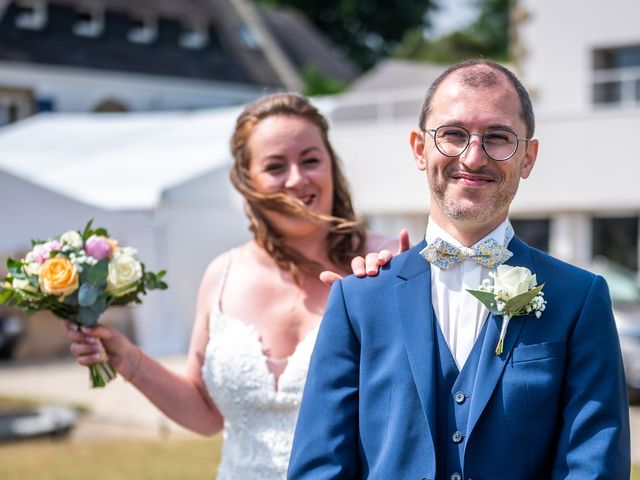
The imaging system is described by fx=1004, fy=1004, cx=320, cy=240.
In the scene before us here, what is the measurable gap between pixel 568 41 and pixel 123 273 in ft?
59.2

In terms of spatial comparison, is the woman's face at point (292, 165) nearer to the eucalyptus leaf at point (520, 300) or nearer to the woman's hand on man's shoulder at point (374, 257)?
the woman's hand on man's shoulder at point (374, 257)

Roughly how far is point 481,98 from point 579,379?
69 centimetres

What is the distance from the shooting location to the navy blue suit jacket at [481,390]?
226 centimetres

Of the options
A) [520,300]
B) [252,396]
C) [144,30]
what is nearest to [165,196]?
[252,396]

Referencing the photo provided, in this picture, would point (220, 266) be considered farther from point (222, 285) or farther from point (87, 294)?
point (87, 294)

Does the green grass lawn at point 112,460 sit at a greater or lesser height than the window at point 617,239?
lesser

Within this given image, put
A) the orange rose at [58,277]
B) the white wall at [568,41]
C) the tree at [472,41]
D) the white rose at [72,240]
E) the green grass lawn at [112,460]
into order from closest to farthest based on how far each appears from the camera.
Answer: the orange rose at [58,277] → the white rose at [72,240] → the green grass lawn at [112,460] → the white wall at [568,41] → the tree at [472,41]

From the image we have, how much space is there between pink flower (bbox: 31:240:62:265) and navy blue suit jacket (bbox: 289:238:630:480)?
154 cm

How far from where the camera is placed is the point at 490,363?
231 cm

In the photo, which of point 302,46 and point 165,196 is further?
point 302,46

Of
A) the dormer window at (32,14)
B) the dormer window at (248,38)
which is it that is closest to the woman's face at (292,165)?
the dormer window at (32,14)

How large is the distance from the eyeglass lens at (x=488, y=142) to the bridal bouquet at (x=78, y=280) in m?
1.71

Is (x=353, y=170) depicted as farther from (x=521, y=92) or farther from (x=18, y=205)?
(x=521, y=92)

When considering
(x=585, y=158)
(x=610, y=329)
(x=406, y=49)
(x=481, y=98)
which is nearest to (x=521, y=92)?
(x=481, y=98)
